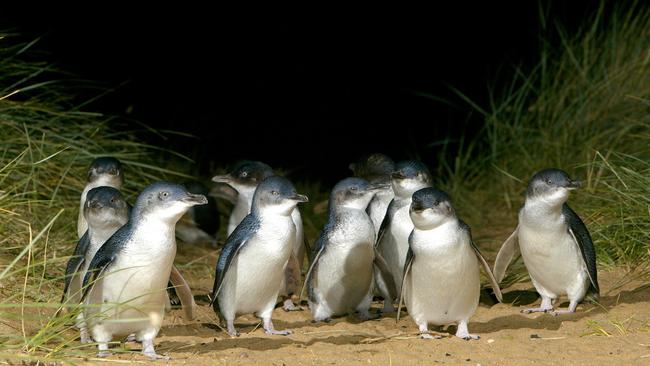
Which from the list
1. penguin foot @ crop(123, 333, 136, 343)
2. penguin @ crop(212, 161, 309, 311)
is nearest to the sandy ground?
penguin foot @ crop(123, 333, 136, 343)

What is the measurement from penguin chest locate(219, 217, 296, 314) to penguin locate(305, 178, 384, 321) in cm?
42

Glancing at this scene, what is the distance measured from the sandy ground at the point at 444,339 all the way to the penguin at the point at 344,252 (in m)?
0.19

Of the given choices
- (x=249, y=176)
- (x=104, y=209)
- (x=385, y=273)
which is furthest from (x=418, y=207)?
(x=249, y=176)

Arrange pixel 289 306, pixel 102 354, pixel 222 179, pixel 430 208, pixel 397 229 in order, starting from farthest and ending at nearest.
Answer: pixel 222 179
pixel 289 306
pixel 397 229
pixel 430 208
pixel 102 354

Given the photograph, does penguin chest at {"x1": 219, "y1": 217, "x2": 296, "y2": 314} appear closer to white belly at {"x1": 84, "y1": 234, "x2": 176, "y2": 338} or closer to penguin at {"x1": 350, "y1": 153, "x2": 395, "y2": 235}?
white belly at {"x1": 84, "y1": 234, "x2": 176, "y2": 338}

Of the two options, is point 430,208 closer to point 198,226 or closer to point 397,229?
point 397,229

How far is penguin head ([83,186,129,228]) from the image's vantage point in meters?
6.31

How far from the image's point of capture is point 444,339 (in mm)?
6082

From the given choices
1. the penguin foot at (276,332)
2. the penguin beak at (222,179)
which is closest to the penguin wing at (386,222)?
the penguin foot at (276,332)

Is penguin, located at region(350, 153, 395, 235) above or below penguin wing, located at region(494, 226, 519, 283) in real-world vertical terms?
above

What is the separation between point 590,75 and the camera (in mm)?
10078

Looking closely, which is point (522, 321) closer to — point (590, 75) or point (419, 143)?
point (590, 75)

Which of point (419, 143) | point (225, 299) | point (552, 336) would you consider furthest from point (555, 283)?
point (419, 143)

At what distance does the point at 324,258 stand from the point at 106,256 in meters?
1.62
